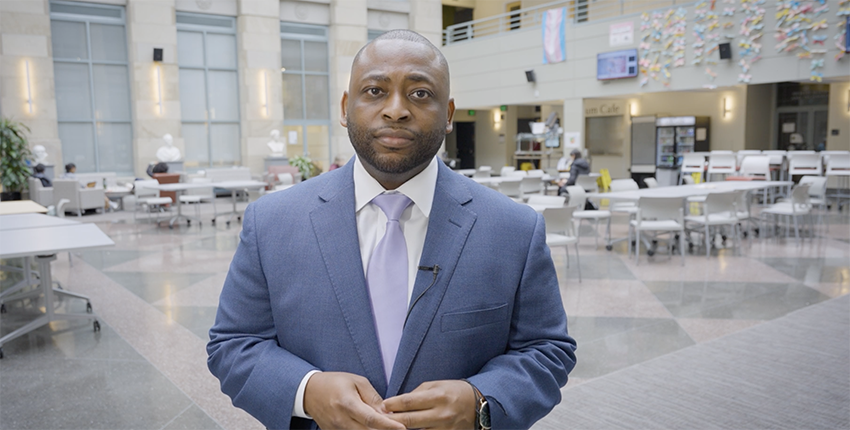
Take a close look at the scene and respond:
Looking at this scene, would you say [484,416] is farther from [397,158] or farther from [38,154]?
[38,154]

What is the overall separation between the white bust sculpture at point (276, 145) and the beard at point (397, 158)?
16.0 m

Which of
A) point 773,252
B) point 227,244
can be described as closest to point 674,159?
point 773,252

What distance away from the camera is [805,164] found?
12359 millimetres

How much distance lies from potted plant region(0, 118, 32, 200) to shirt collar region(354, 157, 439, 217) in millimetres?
13560

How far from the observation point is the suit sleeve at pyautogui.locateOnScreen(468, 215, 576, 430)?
1.12 meters

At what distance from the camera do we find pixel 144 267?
6.82 metres

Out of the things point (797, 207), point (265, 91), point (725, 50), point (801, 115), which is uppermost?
point (725, 50)

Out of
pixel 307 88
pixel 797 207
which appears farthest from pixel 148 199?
pixel 797 207

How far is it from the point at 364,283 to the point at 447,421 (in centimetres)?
29

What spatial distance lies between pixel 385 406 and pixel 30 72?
52.9 feet

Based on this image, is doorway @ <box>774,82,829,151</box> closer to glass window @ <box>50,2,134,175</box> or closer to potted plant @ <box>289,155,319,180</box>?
potted plant @ <box>289,155,319,180</box>

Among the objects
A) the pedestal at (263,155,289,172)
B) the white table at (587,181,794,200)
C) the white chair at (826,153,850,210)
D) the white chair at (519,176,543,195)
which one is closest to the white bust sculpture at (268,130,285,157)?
the pedestal at (263,155,289,172)

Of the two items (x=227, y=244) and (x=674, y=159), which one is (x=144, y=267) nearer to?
(x=227, y=244)

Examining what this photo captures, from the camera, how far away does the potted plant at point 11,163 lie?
12.1 metres
